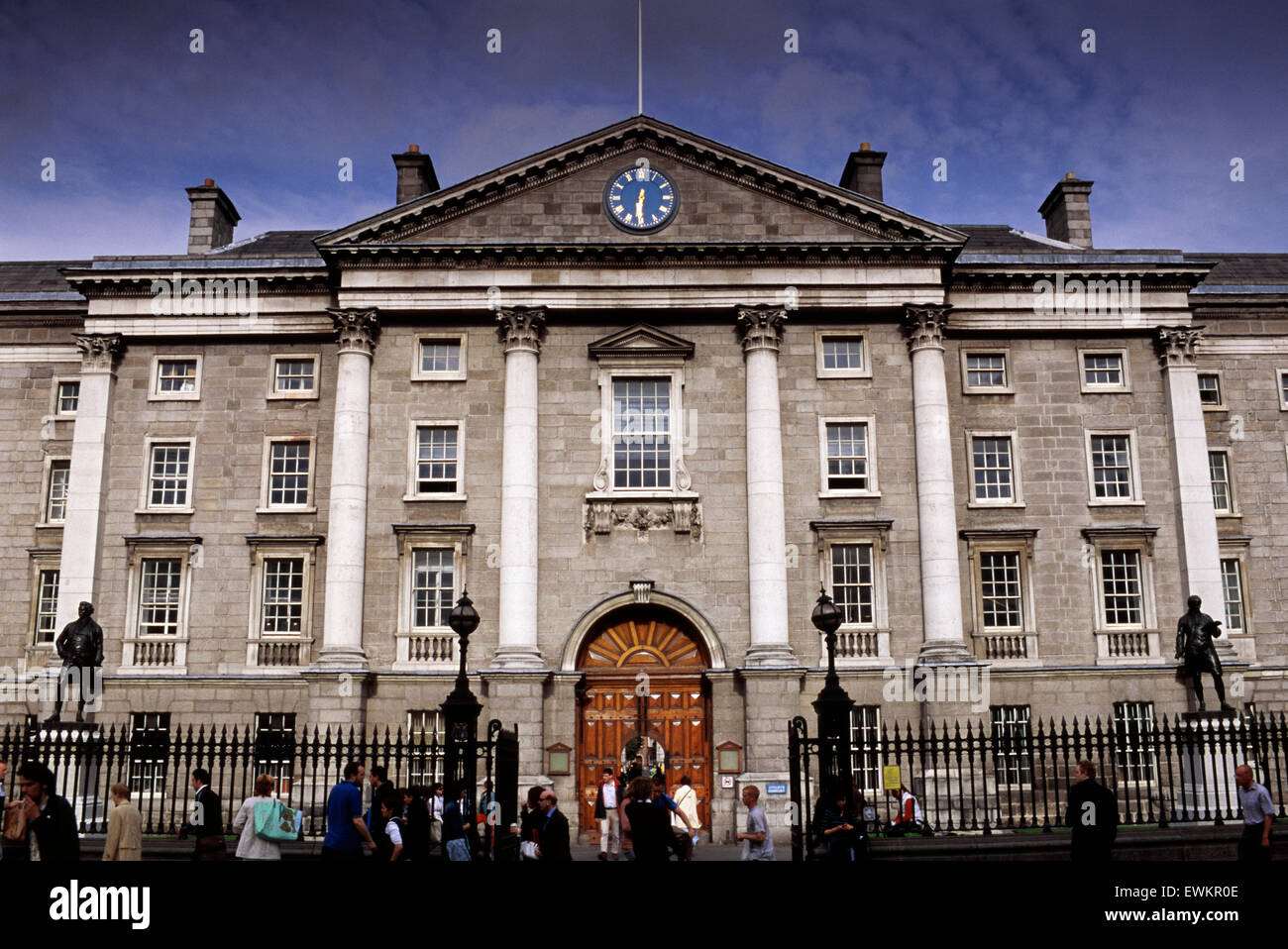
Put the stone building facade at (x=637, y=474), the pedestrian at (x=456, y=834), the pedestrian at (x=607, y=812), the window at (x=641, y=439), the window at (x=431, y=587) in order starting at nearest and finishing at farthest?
the pedestrian at (x=456, y=834) → the pedestrian at (x=607, y=812) → the stone building facade at (x=637, y=474) → the window at (x=431, y=587) → the window at (x=641, y=439)

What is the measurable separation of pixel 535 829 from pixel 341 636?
14.7 metres

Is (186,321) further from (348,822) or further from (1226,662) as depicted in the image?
(1226,662)

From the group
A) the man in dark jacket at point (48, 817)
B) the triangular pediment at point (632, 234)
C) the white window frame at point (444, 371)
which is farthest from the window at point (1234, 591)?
the man in dark jacket at point (48, 817)

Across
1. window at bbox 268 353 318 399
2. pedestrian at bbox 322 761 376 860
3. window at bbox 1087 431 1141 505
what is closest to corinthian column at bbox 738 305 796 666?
window at bbox 1087 431 1141 505

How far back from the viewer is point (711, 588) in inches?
1208

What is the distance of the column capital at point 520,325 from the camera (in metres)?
31.8

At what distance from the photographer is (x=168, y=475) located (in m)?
32.7

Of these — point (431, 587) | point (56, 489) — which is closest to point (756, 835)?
point (431, 587)

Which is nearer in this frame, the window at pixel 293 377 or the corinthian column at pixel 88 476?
the corinthian column at pixel 88 476

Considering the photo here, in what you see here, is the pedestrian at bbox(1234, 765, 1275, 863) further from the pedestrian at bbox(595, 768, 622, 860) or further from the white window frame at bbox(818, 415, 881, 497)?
the white window frame at bbox(818, 415, 881, 497)

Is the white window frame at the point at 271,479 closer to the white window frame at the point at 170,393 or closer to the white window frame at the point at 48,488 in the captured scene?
the white window frame at the point at 170,393

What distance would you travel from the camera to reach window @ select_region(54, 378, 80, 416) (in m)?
35.8

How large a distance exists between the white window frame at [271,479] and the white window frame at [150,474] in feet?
6.39

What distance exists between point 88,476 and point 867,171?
81.1 ft
